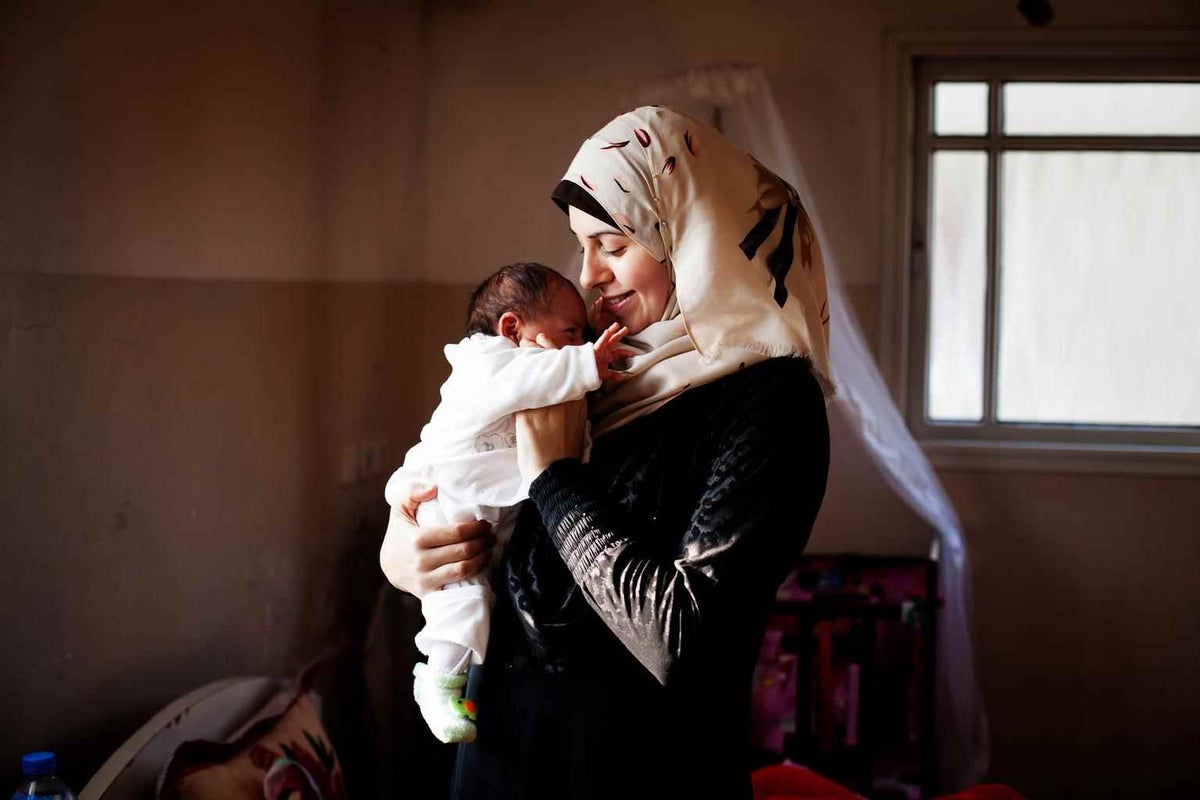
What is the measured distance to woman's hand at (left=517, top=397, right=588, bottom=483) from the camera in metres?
1.17

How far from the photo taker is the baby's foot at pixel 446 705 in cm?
129

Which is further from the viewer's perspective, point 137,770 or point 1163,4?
point 1163,4

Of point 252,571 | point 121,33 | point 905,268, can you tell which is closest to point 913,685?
point 905,268

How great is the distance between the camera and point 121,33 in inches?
75.6

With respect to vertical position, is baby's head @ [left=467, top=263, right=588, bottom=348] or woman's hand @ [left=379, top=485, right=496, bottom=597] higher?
baby's head @ [left=467, top=263, right=588, bottom=348]

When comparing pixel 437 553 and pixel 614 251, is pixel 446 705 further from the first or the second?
pixel 614 251

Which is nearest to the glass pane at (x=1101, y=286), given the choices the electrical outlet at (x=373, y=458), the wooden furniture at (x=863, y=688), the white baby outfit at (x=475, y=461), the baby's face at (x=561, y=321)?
the wooden furniture at (x=863, y=688)

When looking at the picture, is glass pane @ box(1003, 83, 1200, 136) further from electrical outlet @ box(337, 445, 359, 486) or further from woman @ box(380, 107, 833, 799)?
woman @ box(380, 107, 833, 799)

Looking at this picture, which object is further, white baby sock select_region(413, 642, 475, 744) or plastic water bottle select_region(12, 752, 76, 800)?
plastic water bottle select_region(12, 752, 76, 800)

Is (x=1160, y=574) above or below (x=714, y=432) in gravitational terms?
below

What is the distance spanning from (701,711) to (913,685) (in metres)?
2.03

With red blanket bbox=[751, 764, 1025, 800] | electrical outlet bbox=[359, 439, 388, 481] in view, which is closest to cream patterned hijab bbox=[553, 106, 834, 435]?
red blanket bbox=[751, 764, 1025, 800]

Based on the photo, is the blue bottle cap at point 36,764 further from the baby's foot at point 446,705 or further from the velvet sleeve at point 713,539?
the velvet sleeve at point 713,539

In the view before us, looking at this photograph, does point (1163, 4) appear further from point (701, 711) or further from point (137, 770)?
point (137, 770)
